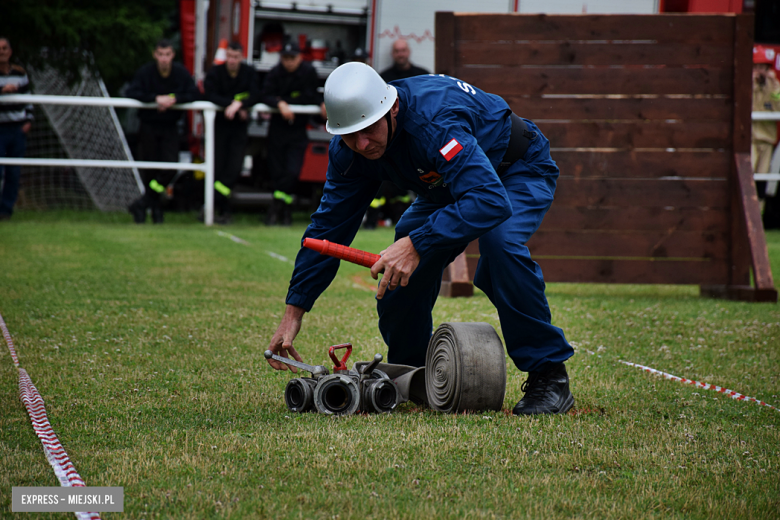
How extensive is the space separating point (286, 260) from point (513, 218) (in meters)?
5.46

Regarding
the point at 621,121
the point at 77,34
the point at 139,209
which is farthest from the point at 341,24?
the point at 621,121

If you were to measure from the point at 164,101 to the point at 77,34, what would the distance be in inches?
231

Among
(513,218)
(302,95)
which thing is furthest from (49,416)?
(302,95)

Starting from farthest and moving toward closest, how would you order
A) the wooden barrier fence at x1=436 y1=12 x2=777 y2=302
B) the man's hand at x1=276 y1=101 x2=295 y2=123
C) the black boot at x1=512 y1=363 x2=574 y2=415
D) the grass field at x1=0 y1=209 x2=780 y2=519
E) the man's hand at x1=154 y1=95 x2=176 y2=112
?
the man's hand at x1=276 y1=101 x2=295 y2=123 < the man's hand at x1=154 y1=95 x2=176 y2=112 < the wooden barrier fence at x1=436 y1=12 x2=777 y2=302 < the black boot at x1=512 y1=363 x2=574 y2=415 < the grass field at x1=0 y1=209 x2=780 y2=519

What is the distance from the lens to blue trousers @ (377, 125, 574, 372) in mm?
3598

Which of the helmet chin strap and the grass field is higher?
the helmet chin strap

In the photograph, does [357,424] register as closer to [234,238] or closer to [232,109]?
[234,238]

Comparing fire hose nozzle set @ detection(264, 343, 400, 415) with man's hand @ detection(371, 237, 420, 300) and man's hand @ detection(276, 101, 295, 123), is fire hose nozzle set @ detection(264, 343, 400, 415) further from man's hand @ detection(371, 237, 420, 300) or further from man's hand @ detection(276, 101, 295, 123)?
man's hand @ detection(276, 101, 295, 123)

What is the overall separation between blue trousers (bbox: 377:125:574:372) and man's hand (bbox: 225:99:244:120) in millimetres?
8213

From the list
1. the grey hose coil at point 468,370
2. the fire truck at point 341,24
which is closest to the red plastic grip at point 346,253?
the grey hose coil at point 468,370

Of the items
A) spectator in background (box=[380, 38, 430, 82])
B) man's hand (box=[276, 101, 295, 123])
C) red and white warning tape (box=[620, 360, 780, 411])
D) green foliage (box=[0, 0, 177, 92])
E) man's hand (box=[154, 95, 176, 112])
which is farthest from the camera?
green foliage (box=[0, 0, 177, 92])

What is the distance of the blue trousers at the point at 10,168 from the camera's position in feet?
37.8

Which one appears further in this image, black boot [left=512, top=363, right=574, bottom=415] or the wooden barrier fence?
the wooden barrier fence

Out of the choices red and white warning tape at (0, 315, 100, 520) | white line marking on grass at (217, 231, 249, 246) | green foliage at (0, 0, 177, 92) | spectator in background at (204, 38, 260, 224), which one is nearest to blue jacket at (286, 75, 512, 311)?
red and white warning tape at (0, 315, 100, 520)
